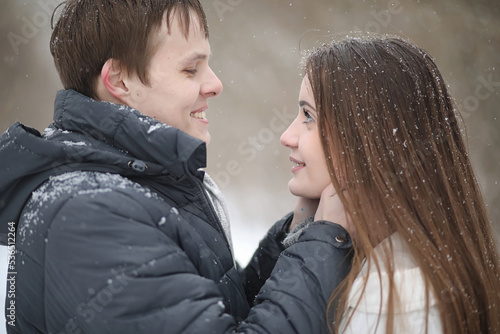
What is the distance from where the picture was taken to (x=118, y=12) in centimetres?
202

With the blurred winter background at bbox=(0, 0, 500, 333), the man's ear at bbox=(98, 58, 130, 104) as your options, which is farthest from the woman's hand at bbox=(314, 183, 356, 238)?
the blurred winter background at bbox=(0, 0, 500, 333)

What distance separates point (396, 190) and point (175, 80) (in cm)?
94

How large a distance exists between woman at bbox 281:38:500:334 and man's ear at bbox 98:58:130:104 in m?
0.70

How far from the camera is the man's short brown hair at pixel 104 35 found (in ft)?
6.64

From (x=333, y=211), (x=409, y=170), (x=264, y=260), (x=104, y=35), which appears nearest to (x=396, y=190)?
(x=409, y=170)

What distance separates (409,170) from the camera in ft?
6.47

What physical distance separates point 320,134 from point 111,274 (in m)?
0.95

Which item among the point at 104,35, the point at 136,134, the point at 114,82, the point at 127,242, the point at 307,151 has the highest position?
the point at 104,35

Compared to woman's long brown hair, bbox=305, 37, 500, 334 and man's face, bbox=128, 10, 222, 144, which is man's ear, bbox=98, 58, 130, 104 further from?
woman's long brown hair, bbox=305, 37, 500, 334

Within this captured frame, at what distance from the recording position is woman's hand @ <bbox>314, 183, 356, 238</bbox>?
196 cm

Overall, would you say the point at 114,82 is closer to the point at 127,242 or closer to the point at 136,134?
the point at 136,134

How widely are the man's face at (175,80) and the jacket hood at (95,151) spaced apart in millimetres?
297

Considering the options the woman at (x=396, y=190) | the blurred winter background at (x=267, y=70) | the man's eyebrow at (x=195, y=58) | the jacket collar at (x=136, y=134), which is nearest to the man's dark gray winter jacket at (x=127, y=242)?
the jacket collar at (x=136, y=134)

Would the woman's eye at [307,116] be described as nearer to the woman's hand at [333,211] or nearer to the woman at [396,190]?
the woman at [396,190]
